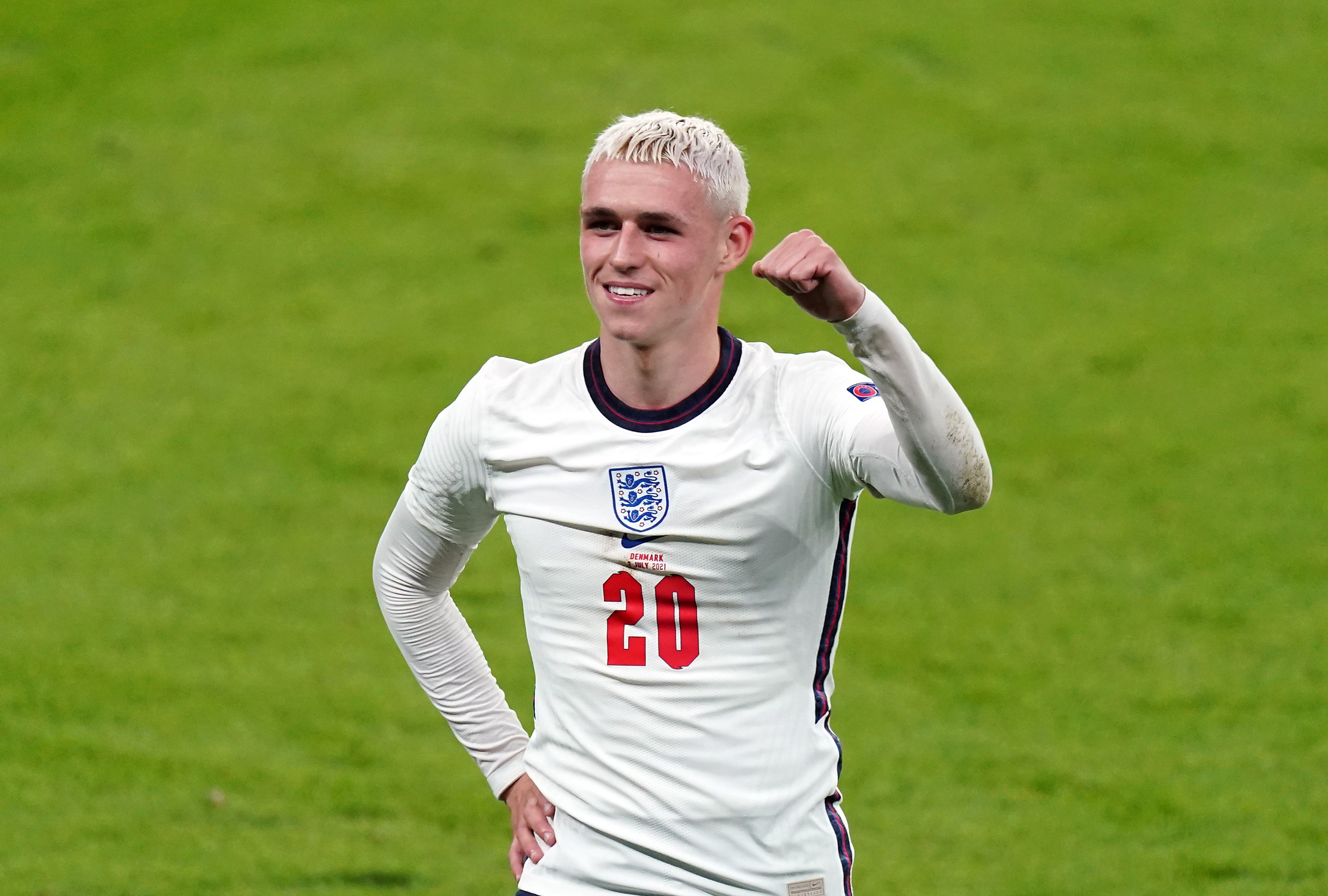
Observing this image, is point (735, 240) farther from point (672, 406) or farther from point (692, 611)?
point (692, 611)

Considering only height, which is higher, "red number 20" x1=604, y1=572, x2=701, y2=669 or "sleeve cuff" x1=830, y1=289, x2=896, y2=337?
"sleeve cuff" x1=830, y1=289, x2=896, y2=337

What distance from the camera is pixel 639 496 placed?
3768mm

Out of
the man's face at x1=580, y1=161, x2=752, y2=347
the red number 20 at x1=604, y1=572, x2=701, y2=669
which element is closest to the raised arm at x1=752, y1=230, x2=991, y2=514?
the man's face at x1=580, y1=161, x2=752, y2=347

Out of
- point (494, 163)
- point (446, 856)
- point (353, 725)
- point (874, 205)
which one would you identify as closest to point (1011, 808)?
point (446, 856)

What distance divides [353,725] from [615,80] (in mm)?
8091

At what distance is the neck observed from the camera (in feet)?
12.4

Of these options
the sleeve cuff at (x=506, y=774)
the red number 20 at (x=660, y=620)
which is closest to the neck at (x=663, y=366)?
the red number 20 at (x=660, y=620)

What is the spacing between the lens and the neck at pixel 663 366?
377 cm

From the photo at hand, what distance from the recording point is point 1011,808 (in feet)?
28.0

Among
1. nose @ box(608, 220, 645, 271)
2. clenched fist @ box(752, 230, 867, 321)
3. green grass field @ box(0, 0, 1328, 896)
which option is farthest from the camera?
green grass field @ box(0, 0, 1328, 896)

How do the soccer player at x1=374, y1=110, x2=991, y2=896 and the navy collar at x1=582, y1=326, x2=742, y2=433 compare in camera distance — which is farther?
the navy collar at x1=582, y1=326, x2=742, y2=433

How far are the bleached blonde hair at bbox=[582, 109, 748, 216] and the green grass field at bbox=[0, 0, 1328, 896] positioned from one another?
4.69m

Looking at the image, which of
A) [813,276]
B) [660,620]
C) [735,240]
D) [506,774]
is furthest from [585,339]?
[813,276]

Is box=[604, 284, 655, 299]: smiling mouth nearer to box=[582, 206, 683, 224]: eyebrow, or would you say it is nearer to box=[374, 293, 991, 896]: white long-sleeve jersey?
box=[582, 206, 683, 224]: eyebrow
